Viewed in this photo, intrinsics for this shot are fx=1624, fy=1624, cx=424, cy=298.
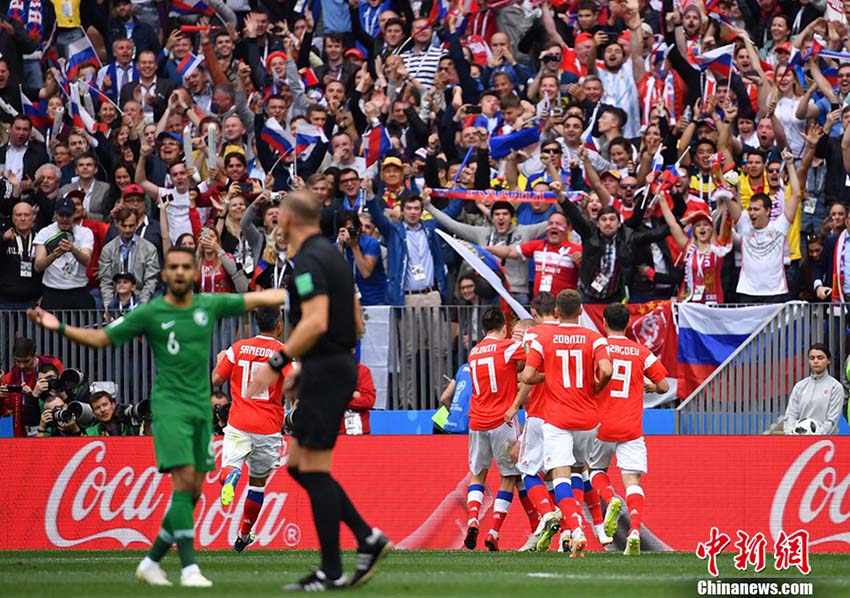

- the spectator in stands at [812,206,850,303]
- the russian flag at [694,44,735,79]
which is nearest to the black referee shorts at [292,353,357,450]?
the spectator in stands at [812,206,850,303]

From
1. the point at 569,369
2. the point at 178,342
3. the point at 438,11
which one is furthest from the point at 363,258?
the point at 178,342

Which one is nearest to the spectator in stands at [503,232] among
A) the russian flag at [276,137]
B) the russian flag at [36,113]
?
the russian flag at [276,137]

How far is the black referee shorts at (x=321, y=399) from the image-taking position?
32.2 feet

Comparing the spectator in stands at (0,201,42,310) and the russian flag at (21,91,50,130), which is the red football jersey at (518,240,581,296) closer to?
the spectator in stands at (0,201,42,310)

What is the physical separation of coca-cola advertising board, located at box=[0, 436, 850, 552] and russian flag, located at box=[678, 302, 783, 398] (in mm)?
996

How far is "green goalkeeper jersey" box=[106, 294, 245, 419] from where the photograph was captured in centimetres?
1082

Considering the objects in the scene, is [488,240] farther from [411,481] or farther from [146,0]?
[146,0]

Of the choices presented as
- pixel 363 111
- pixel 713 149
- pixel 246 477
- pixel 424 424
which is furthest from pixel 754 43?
pixel 246 477

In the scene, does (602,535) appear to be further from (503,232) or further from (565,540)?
(503,232)

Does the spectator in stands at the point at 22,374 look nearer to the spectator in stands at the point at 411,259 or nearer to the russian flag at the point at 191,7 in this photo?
the spectator in stands at the point at 411,259

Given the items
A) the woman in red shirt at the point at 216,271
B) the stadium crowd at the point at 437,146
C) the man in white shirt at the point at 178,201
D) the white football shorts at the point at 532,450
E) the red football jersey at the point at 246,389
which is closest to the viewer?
the white football shorts at the point at 532,450

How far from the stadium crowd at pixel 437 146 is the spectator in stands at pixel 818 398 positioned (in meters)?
1.45

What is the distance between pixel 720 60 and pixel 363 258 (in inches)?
249

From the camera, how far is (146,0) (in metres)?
26.4
